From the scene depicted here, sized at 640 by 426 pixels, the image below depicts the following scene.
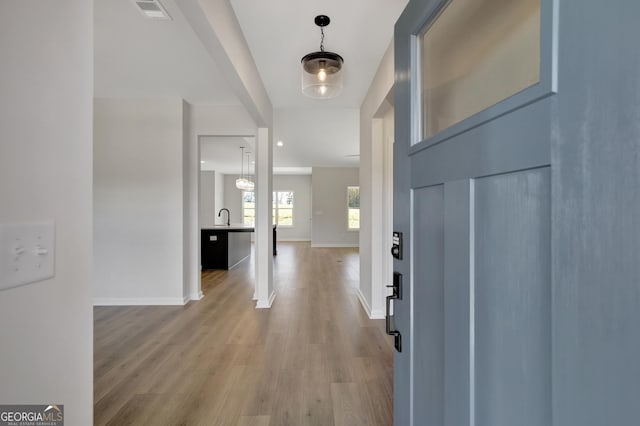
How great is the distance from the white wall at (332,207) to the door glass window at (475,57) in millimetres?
8968

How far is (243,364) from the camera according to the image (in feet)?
7.61

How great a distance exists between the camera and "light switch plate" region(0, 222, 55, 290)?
0.53 meters

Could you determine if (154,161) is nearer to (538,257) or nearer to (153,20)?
(153,20)

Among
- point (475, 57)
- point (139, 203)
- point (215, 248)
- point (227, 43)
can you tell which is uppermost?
point (227, 43)

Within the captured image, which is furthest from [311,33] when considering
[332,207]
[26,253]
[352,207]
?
[352,207]

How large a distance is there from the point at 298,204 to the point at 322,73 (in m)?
9.38

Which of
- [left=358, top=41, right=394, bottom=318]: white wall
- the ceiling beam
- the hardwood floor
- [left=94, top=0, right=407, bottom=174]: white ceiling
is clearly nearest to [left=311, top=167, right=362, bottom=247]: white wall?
[left=94, top=0, right=407, bottom=174]: white ceiling

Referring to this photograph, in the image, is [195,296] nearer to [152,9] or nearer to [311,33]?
[152,9]

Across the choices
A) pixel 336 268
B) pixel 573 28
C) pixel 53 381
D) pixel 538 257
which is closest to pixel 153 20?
pixel 53 381

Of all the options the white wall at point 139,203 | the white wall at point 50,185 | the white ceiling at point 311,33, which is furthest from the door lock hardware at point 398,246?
the white wall at point 139,203

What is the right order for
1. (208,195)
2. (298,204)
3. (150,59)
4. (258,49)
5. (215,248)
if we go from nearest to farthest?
(258,49), (150,59), (215,248), (208,195), (298,204)

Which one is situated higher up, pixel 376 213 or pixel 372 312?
pixel 376 213

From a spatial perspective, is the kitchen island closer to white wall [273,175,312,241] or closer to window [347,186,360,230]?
window [347,186,360,230]

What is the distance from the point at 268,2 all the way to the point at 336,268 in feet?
16.6
